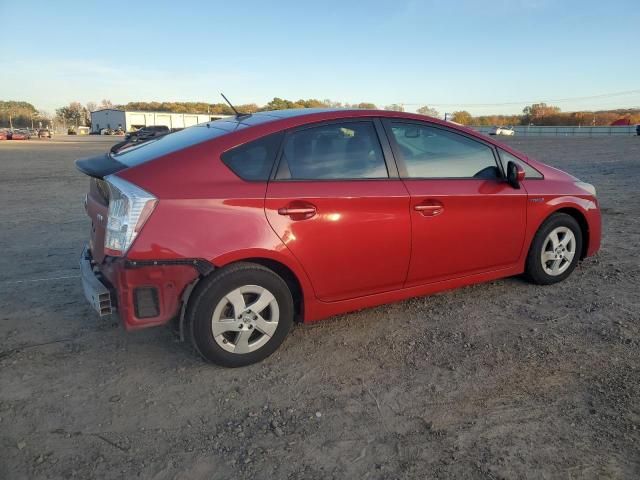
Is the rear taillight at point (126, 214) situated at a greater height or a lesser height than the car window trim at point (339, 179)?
lesser

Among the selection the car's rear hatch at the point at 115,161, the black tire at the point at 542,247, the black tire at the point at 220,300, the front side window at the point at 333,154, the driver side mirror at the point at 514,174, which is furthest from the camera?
the black tire at the point at 542,247

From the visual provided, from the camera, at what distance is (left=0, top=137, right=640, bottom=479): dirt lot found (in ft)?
7.85

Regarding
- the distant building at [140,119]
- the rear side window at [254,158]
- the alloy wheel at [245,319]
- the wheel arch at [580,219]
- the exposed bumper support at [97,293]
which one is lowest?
the alloy wheel at [245,319]

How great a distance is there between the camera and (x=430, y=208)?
376 cm

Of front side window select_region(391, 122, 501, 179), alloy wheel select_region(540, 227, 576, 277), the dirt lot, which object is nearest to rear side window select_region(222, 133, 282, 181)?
front side window select_region(391, 122, 501, 179)

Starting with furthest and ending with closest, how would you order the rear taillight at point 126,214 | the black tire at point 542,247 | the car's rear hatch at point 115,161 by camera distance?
1. the black tire at point 542,247
2. the car's rear hatch at point 115,161
3. the rear taillight at point 126,214

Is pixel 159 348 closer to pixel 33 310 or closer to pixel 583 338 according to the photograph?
pixel 33 310

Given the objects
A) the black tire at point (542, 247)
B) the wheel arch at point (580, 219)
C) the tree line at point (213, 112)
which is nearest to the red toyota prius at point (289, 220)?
the black tire at point (542, 247)

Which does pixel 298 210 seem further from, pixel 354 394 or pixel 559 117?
pixel 559 117

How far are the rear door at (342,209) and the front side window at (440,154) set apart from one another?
0.20m

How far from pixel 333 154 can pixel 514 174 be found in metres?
1.64

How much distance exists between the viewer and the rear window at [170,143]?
329 cm

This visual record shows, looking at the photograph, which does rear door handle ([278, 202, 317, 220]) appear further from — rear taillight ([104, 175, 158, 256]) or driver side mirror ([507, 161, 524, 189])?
driver side mirror ([507, 161, 524, 189])

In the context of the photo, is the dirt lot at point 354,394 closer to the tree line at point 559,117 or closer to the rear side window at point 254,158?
the rear side window at point 254,158
